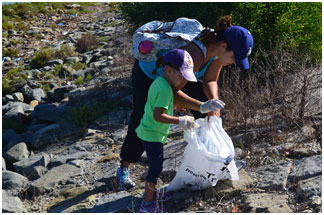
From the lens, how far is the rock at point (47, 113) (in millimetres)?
7639

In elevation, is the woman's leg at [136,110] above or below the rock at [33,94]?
above

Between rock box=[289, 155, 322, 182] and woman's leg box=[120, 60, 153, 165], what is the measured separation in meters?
1.35

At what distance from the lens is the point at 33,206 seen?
4398 mm

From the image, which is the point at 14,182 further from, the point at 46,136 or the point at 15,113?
the point at 15,113

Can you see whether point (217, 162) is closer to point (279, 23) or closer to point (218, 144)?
point (218, 144)

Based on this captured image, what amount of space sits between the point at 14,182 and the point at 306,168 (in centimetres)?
307

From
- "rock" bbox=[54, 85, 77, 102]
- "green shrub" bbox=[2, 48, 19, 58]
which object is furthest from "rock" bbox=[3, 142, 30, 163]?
"green shrub" bbox=[2, 48, 19, 58]

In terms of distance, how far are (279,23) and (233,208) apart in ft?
10.9

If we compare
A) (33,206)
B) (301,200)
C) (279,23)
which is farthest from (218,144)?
(279,23)

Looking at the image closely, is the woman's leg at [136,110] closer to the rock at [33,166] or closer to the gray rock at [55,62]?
the rock at [33,166]

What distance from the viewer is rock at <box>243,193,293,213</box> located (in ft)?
11.0

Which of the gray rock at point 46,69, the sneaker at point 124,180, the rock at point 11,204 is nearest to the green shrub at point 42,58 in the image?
the gray rock at point 46,69

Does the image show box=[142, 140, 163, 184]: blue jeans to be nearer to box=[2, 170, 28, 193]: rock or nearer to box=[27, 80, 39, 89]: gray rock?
box=[2, 170, 28, 193]: rock

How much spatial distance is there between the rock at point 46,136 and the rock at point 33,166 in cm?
96
